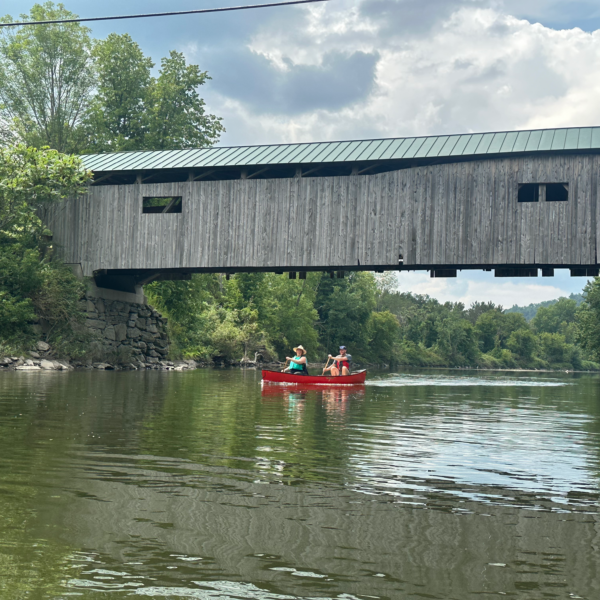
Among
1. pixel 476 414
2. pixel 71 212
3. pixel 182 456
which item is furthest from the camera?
pixel 71 212

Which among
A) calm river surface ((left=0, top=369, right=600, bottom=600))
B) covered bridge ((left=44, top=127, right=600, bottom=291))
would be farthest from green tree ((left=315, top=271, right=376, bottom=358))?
calm river surface ((left=0, top=369, right=600, bottom=600))

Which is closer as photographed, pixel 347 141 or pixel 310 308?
pixel 347 141

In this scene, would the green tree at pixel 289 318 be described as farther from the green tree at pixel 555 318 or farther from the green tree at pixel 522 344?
the green tree at pixel 555 318

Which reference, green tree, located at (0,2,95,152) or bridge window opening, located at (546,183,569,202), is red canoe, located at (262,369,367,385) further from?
green tree, located at (0,2,95,152)

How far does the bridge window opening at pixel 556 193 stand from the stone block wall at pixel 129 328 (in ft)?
58.8

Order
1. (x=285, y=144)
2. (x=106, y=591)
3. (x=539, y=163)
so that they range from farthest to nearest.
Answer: (x=285, y=144) → (x=539, y=163) → (x=106, y=591)

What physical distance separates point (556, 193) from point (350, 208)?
711 cm

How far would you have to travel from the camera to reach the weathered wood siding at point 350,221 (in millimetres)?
23734

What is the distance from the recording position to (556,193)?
25.3 metres

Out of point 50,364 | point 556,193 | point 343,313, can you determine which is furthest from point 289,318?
point 556,193

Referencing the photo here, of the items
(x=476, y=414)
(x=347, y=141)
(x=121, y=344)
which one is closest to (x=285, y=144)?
(x=347, y=141)

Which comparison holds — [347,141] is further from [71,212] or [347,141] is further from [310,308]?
[310,308]

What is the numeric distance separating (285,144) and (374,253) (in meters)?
5.67

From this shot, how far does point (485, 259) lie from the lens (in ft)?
79.8
